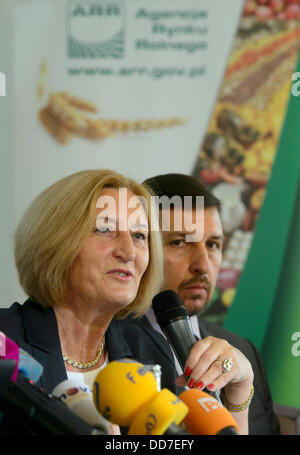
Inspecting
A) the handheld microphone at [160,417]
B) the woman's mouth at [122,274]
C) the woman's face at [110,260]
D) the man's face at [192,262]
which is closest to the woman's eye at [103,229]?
the woman's face at [110,260]

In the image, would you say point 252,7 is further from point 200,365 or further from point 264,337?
point 200,365

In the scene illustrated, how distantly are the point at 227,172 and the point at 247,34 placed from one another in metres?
0.65

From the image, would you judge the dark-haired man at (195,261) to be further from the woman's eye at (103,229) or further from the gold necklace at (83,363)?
the woman's eye at (103,229)

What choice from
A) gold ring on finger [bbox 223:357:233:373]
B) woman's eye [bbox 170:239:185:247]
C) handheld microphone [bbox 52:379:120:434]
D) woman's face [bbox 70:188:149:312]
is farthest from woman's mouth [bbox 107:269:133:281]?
woman's eye [bbox 170:239:185:247]

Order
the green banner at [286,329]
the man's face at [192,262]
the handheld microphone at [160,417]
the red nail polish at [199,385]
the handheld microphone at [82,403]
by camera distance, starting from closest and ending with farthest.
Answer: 1. the handheld microphone at [160,417]
2. the handheld microphone at [82,403]
3. the red nail polish at [199,385]
4. the man's face at [192,262]
5. the green banner at [286,329]

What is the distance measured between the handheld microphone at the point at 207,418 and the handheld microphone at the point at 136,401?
80 mm

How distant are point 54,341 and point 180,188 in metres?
0.86

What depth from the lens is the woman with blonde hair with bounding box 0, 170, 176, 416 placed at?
5.03ft

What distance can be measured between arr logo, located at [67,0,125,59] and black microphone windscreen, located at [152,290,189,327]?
5.85 ft

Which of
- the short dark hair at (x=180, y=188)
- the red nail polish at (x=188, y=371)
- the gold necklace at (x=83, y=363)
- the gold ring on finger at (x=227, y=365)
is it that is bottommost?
Answer: the gold necklace at (x=83, y=363)

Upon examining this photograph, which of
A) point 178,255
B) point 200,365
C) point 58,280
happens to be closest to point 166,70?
point 178,255

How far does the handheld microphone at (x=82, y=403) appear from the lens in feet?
3.33

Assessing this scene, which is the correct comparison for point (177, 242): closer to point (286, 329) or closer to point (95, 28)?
point (286, 329)

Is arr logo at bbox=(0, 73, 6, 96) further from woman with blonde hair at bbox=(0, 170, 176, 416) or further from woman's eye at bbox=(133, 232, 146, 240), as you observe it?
woman's eye at bbox=(133, 232, 146, 240)
